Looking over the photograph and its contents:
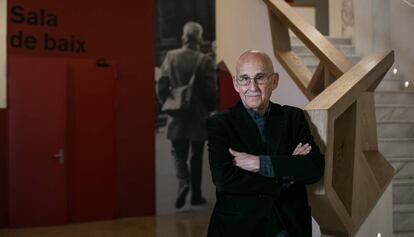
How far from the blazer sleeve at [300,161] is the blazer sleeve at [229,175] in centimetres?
7

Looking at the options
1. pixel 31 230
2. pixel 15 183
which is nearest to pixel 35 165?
pixel 15 183

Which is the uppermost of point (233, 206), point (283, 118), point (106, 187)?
point (283, 118)

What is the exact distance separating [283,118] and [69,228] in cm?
496

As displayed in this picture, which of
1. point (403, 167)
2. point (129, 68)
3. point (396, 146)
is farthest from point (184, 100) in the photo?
point (403, 167)

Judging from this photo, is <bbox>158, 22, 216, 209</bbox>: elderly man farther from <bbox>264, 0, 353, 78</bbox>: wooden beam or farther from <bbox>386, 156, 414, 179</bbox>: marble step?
<bbox>386, 156, 414, 179</bbox>: marble step

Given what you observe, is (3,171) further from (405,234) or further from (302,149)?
(302,149)

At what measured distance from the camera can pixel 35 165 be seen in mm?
6109

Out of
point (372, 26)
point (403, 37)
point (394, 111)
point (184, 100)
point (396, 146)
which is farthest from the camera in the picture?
point (184, 100)

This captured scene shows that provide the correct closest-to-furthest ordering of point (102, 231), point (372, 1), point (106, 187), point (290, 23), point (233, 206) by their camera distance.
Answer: point (233, 206) < point (290, 23) < point (372, 1) < point (102, 231) < point (106, 187)

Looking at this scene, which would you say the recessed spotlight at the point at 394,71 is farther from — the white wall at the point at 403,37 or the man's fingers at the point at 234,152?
the man's fingers at the point at 234,152

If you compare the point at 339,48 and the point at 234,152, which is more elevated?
the point at 339,48

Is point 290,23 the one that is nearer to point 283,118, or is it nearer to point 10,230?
point 283,118

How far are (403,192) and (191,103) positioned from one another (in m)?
4.32

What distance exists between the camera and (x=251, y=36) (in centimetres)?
452
